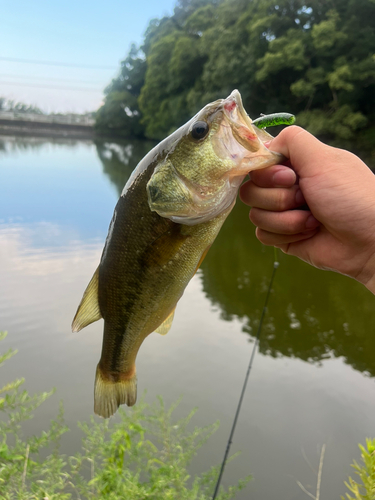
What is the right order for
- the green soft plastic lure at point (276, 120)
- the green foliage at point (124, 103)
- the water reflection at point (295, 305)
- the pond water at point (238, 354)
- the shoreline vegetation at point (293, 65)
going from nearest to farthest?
the green soft plastic lure at point (276, 120) < the pond water at point (238, 354) < the water reflection at point (295, 305) < the shoreline vegetation at point (293, 65) < the green foliage at point (124, 103)

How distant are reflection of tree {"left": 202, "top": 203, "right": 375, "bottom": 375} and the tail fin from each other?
3.75 meters

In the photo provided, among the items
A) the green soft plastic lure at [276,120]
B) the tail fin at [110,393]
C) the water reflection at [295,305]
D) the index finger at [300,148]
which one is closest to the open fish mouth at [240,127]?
the green soft plastic lure at [276,120]

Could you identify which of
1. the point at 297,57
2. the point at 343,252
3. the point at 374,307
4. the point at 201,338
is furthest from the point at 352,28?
the point at 343,252

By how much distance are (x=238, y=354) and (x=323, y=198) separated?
12.3ft

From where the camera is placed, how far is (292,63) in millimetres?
21406

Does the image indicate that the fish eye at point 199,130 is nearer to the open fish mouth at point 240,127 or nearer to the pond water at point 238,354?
the open fish mouth at point 240,127

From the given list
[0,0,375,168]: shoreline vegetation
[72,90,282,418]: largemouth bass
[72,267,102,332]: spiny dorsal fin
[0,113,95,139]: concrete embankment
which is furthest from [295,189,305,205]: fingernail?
[0,113,95,139]: concrete embankment

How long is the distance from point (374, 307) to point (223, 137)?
6.37 meters

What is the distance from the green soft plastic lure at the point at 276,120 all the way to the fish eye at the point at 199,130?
25 cm

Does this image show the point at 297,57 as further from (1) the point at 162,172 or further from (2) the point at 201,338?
(1) the point at 162,172

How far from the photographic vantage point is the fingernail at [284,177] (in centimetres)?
154

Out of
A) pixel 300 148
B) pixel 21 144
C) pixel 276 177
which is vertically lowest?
pixel 21 144

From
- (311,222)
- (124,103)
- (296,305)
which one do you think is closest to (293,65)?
(296,305)

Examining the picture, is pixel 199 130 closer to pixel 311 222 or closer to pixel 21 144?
pixel 311 222
